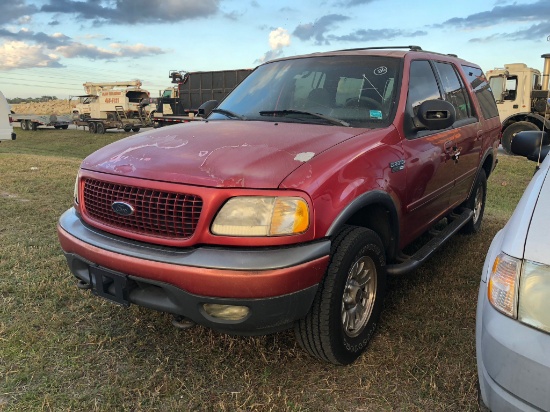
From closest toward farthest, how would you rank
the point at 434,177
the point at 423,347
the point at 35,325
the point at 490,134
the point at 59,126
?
the point at 423,347 < the point at 35,325 < the point at 434,177 < the point at 490,134 < the point at 59,126

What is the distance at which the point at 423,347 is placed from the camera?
2.86 m

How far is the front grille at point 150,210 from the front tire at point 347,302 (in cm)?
77

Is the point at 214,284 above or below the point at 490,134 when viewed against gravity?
below

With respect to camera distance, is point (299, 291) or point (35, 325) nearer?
point (299, 291)

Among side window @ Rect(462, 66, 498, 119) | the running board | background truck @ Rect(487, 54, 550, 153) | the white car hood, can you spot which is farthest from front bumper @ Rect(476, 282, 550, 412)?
background truck @ Rect(487, 54, 550, 153)

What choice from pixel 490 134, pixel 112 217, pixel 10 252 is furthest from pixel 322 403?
pixel 490 134

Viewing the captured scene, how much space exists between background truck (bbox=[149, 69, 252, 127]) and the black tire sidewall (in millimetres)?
17843

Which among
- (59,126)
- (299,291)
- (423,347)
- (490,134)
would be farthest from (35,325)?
(59,126)

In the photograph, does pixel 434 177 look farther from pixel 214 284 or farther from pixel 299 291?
pixel 214 284

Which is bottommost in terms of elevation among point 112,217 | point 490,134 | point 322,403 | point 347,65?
point 322,403

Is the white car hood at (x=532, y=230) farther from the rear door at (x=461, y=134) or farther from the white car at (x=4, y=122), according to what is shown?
the white car at (x=4, y=122)

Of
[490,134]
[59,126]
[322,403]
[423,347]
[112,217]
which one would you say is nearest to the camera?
[322,403]

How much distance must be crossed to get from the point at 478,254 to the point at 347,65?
2427 mm

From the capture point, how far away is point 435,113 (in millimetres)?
3129
